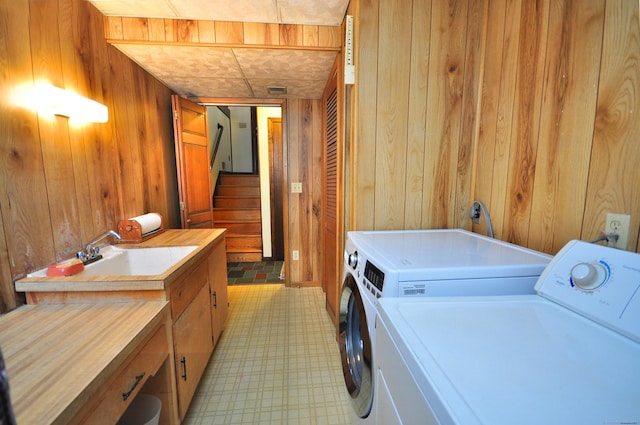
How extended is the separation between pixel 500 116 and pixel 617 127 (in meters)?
0.53

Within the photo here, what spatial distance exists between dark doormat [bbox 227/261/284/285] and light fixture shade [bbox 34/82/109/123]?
7.37 ft

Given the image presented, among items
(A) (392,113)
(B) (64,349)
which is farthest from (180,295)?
(A) (392,113)

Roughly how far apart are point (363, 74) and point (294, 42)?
604mm

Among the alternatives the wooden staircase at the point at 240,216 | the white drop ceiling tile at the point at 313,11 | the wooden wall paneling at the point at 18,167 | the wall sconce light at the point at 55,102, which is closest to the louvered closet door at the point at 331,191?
the white drop ceiling tile at the point at 313,11

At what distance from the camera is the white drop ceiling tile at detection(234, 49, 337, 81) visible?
1.78 m

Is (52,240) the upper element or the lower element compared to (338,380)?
upper

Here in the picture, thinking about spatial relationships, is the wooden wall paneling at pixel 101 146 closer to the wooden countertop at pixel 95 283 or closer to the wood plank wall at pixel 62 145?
the wood plank wall at pixel 62 145

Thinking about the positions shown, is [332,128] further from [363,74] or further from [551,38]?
[551,38]

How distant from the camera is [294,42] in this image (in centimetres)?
170

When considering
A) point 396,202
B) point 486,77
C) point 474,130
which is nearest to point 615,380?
point 396,202

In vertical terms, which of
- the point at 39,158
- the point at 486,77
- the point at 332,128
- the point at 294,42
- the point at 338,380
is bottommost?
the point at 338,380

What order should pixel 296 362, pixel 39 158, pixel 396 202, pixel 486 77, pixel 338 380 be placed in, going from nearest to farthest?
pixel 39 158, pixel 486 77, pixel 396 202, pixel 338 380, pixel 296 362

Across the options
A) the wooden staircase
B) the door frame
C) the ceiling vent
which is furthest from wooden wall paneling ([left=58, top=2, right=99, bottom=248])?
the wooden staircase

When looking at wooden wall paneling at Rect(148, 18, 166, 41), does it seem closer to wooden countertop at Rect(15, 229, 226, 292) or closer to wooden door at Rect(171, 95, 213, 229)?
wooden door at Rect(171, 95, 213, 229)
